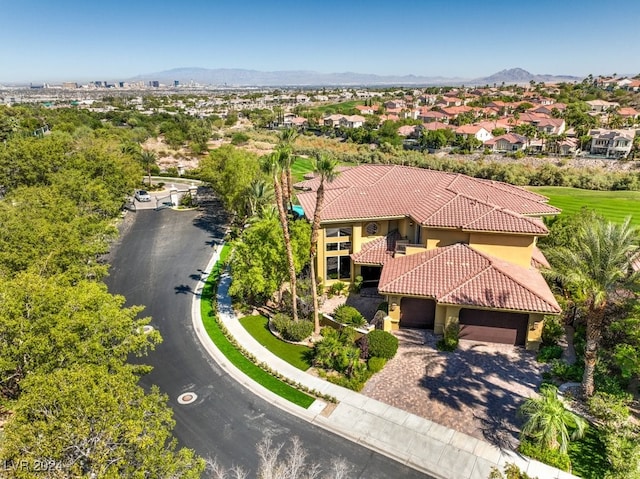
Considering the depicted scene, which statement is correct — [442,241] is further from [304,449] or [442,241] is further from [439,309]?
[304,449]

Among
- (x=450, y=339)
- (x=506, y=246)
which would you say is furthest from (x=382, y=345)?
(x=506, y=246)

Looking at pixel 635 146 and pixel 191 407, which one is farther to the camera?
pixel 635 146

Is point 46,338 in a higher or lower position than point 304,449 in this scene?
higher

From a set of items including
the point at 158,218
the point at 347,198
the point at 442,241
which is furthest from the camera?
the point at 158,218

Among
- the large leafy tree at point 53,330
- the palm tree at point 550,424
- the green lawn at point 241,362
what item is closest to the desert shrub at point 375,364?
the green lawn at point 241,362

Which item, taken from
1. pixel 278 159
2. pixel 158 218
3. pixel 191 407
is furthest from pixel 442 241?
pixel 158 218

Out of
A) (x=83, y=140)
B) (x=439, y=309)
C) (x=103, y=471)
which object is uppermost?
(x=83, y=140)

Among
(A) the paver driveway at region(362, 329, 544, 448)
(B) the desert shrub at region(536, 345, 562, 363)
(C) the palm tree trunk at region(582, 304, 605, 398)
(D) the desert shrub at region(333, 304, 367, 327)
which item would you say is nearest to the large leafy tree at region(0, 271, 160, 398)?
(D) the desert shrub at region(333, 304, 367, 327)
